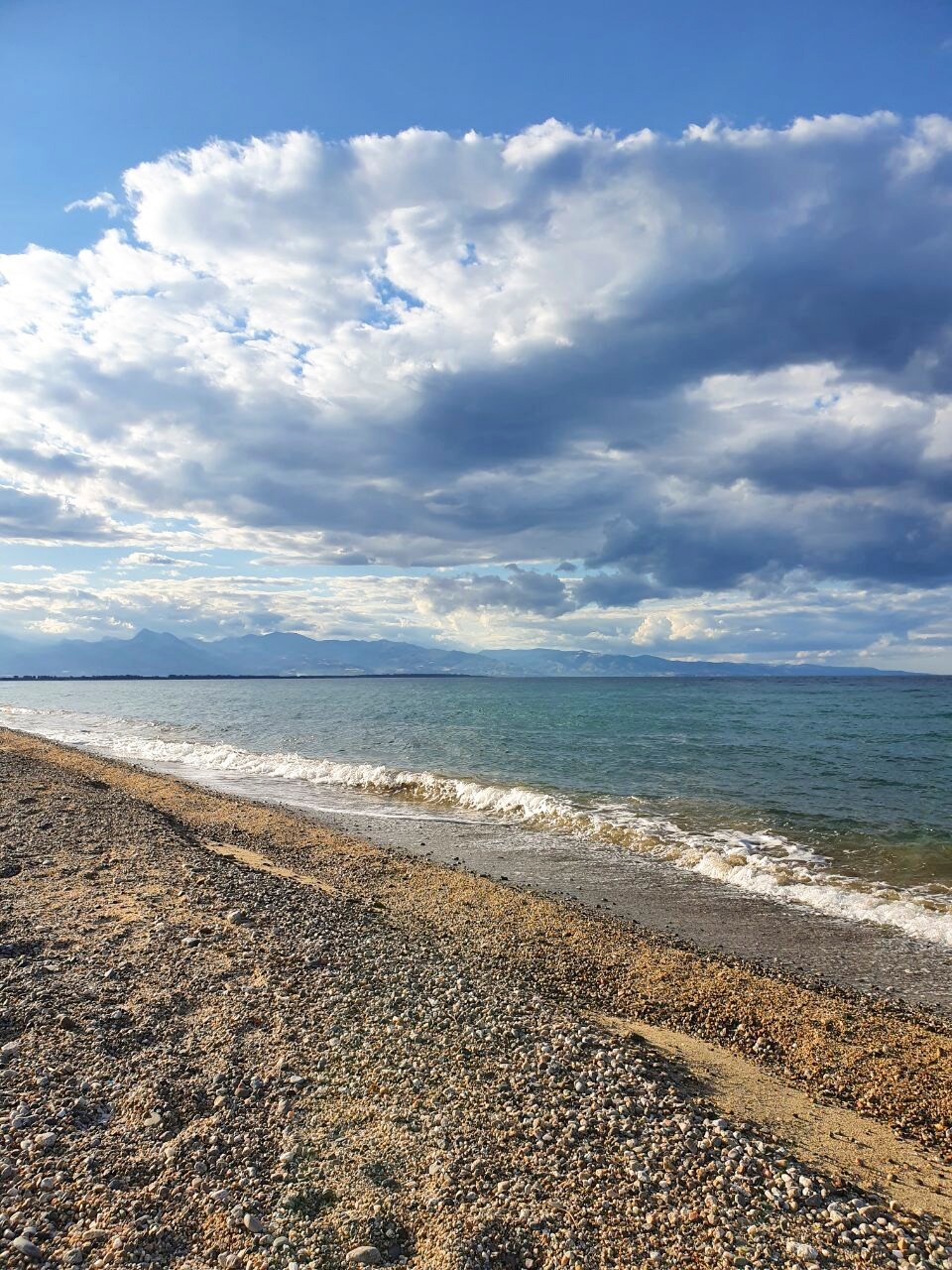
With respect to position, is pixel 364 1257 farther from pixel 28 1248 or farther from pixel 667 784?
pixel 667 784

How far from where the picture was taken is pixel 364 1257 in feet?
15.4

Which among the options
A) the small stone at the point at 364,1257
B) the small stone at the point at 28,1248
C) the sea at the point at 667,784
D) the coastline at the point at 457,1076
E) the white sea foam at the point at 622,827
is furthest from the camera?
the sea at the point at 667,784

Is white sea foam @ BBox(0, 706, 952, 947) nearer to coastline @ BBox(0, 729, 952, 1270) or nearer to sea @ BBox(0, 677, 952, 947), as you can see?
sea @ BBox(0, 677, 952, 947)

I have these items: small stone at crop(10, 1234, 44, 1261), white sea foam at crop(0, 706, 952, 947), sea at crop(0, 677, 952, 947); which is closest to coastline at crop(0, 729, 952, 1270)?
small stone at crop(10, 1234, 44, 1261)

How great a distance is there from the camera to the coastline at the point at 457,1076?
16.3 feet

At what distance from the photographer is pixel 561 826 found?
71.4ft

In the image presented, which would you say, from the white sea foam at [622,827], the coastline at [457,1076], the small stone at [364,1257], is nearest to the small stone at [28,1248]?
the coastline at [457,1076]

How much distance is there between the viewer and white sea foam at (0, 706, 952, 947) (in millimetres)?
14352

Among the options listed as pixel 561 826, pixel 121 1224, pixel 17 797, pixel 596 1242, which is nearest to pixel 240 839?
pixel 17 797

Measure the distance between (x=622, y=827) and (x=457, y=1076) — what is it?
1478 cm

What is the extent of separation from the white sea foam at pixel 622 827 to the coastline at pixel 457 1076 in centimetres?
482

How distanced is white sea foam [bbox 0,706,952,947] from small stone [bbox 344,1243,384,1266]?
12.3 metres

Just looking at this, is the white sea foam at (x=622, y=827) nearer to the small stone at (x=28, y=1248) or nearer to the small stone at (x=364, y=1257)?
the small stone at (x=364, y=1257)

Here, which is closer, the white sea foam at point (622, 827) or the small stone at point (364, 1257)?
the small stone at point (364, 1257)
